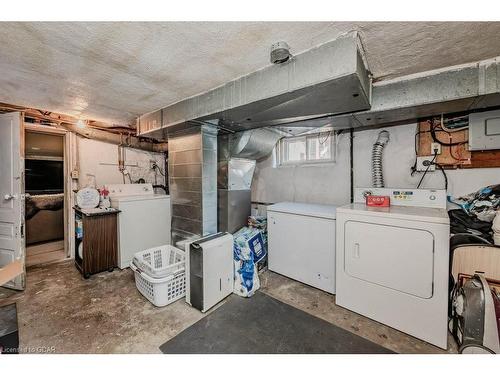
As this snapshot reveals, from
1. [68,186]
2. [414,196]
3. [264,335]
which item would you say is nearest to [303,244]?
[264,335]

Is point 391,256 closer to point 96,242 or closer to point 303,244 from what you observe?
point 303,244

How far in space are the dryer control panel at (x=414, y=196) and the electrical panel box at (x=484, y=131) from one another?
556 mm

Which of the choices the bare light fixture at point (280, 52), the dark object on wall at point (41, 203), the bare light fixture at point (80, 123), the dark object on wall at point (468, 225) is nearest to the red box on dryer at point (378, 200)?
the dark object on wall at point (468, 225)

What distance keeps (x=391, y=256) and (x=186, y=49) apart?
233 cm

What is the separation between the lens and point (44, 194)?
4047 mm

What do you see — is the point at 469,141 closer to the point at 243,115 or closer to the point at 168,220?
the point at 243,115

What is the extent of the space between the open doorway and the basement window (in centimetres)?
393

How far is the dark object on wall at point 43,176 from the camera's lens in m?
3.93

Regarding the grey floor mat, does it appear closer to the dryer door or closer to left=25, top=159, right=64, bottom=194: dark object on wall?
the dryer door

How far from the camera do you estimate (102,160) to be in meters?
3.60

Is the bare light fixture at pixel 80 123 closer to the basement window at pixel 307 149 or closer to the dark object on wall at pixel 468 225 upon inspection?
the basement window at pixel 307 149

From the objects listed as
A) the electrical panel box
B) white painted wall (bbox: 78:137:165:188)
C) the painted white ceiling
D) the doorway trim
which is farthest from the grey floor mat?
white painted wall (bbox: 78:137:165:188)

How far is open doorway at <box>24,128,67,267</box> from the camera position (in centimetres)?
386
